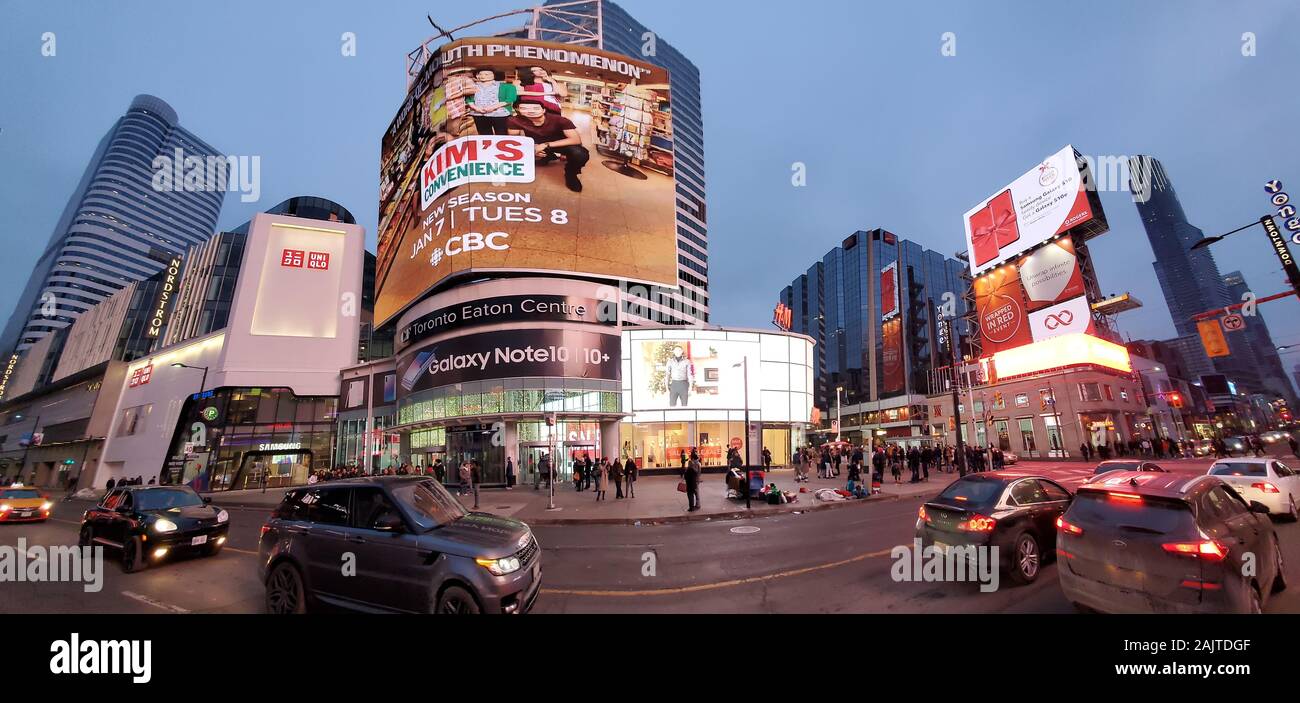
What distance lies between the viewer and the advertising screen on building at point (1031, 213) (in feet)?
150

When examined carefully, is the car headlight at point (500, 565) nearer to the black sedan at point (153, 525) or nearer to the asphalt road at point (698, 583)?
the asphalt road at point (698, 583)

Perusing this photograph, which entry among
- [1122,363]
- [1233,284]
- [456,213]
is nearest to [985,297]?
[1122,363]

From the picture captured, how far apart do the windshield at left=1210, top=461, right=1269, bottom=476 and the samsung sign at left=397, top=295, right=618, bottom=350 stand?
30.3 meters

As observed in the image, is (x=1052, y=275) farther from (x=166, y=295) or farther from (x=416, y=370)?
(x=166, y=295)

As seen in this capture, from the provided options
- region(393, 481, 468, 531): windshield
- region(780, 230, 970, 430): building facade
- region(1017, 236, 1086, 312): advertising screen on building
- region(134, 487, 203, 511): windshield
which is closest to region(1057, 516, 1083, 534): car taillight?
region(393, 481, 468, 531): windshield

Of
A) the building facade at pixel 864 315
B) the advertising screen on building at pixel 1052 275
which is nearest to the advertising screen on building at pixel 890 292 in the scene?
the building facade at pixel 864 315

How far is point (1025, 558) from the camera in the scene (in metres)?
→ 6.98

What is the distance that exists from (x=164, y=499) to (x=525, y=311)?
24428 mm

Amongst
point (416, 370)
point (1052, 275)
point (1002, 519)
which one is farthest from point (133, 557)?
point (1052, 275)

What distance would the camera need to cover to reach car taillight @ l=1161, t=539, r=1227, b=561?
4.24m

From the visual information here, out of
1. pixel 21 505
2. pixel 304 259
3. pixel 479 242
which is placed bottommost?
pixel 21 505

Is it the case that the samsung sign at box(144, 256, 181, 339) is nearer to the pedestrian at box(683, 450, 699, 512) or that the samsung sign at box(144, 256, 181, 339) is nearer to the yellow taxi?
the yellow taxi
